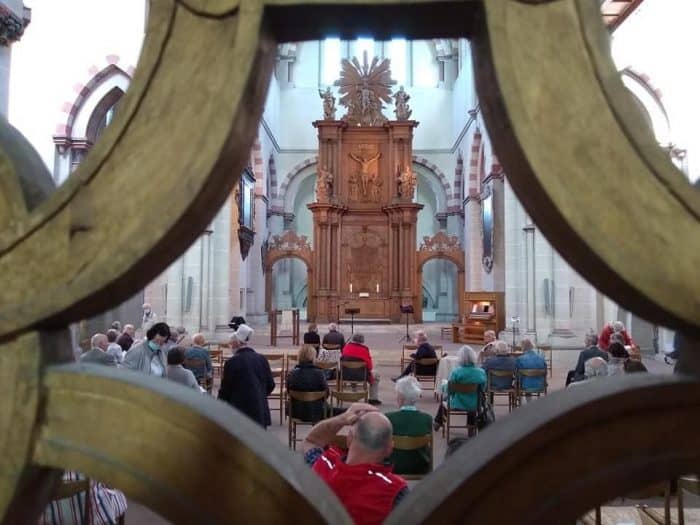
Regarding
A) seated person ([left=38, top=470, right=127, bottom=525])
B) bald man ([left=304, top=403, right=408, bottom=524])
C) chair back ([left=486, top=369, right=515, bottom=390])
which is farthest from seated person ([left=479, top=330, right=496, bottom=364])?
bald man ([left=304, top=403, right=408, bottom=524])

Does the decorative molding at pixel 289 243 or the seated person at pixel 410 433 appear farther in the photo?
the decorative molding at pixel 289 243

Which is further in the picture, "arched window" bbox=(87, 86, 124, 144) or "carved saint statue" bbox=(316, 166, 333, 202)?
"carved saint statue" bbox=(316, 166, 333, 202)

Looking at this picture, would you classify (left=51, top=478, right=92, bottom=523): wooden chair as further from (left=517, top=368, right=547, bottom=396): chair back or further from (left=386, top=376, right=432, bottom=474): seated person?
(left=517, top=368, right=547, bottom=396): chair back

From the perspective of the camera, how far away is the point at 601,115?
22.1 inches

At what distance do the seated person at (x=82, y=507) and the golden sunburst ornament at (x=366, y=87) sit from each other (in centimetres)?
2076

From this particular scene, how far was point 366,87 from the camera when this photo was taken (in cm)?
2308

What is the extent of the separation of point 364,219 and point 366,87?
18.3 ft

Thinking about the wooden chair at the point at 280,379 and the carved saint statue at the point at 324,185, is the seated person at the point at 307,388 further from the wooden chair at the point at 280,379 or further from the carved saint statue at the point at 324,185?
the carved saint statue at the point at 324,185

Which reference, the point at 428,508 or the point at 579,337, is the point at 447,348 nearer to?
the point at 579,337

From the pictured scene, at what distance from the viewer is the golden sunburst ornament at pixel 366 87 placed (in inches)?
896

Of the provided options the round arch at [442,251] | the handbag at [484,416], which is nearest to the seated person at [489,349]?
the handbag at [484,416]

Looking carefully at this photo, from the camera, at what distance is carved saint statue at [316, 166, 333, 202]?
2061 cm

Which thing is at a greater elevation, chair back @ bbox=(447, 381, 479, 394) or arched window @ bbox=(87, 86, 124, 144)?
arched window @ bbox=(87, 86, 124, 144)

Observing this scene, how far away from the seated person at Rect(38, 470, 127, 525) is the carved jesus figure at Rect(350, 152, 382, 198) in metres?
18.8
